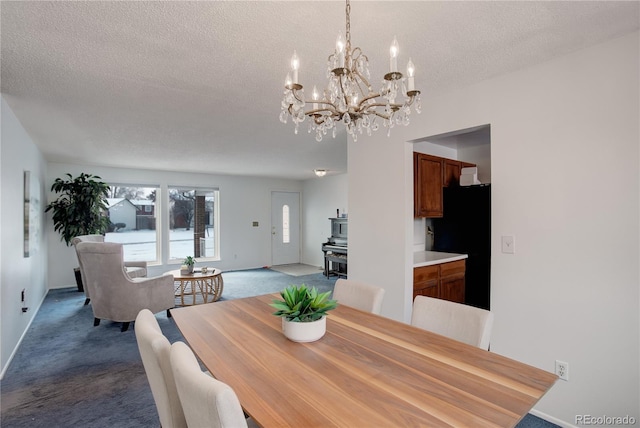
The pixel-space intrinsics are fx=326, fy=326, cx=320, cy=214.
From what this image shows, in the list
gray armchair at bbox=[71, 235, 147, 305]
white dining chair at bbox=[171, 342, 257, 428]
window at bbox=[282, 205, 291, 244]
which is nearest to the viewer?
white dining chair at bbox=[171, 342, 257, 428]

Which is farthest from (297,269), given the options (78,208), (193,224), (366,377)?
(366,377)

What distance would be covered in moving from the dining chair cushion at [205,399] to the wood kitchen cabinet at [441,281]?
8.23 feet

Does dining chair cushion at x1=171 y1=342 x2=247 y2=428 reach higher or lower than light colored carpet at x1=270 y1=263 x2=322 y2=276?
higher

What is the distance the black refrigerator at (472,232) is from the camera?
332cm

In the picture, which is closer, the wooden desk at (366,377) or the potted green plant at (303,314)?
the wooden desk at (366,377)

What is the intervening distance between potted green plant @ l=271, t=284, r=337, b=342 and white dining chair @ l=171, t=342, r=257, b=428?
0.55 m

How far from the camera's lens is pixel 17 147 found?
328 centimetres

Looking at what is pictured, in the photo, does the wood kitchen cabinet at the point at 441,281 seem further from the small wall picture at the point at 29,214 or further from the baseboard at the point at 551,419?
the small wall picture at the point at 29,214

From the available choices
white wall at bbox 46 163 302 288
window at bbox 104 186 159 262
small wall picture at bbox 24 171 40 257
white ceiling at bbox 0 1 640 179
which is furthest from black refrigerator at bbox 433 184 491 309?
window at bbox 104 186 159 262

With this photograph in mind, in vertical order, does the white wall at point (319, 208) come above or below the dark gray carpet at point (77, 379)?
above

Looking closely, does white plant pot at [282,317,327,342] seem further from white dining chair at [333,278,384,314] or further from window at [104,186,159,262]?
window at [104,186,159,262]

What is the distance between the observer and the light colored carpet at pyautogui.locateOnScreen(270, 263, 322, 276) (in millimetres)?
7242

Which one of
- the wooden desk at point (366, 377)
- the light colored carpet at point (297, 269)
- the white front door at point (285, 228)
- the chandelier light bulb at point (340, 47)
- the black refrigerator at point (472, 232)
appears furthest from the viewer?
the white front door at point (285, 228)

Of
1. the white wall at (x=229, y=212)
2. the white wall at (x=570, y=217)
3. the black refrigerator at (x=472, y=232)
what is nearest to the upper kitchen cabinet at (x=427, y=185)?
the black refrigerator at (x=472, y=232)
